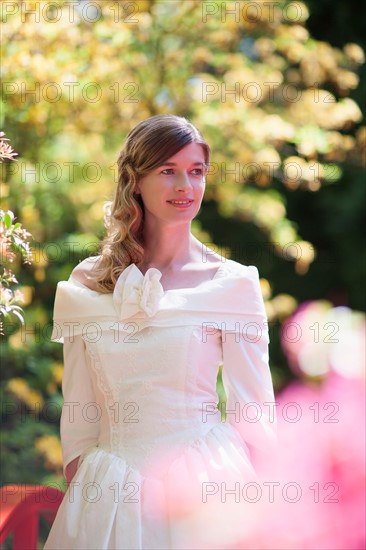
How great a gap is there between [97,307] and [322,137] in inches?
93.9

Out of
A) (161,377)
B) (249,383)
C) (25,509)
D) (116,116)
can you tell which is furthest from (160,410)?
(116,116)

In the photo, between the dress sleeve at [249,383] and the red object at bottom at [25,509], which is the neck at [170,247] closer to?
the dress sleeve at [249,383]

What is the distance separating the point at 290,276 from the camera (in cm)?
845

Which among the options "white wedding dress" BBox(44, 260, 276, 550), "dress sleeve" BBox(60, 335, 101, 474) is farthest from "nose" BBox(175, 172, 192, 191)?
"dress sleeve" BBox(60, 335, 101, 474)

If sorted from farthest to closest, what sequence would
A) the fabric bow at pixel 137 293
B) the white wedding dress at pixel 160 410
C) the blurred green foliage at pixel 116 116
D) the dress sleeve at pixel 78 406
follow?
the blurred green foliage at pixel 116 116 → the dress sleeve at pixel 78 406 → the fabric bow at pixel 137 293 → the white wedding dress at pixel 160 410

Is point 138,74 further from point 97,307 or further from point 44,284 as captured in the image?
point 97,307

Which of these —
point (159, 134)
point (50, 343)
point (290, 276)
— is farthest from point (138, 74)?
point (290, 276)

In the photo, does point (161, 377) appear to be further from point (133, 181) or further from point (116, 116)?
point (116, 116)

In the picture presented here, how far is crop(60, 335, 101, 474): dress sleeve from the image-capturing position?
2768 mm

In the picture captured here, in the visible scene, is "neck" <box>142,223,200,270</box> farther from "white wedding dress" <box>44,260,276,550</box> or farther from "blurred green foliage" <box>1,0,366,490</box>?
"blurred green foliage" <box>1,0,366,490</box>

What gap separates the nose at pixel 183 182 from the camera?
2.68 meters

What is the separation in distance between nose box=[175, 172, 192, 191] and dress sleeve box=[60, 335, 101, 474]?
495 millimetres

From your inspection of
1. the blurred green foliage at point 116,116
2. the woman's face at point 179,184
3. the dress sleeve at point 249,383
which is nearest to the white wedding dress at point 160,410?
the dress sleeve at point 249,383

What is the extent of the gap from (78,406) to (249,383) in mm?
479
